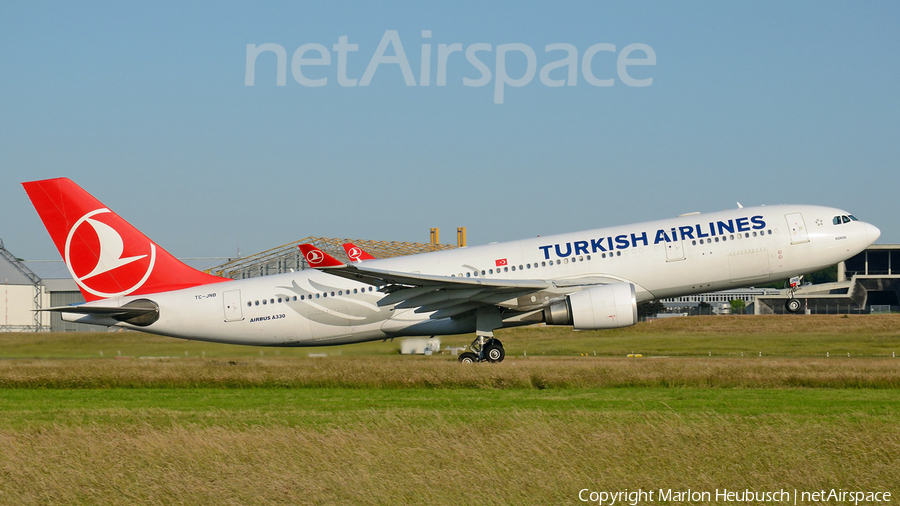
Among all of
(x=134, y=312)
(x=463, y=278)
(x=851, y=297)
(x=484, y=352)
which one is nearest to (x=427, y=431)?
(x=463, y=278)

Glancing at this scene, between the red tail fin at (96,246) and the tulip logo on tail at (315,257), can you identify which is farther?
the red tail fin at (96,246)

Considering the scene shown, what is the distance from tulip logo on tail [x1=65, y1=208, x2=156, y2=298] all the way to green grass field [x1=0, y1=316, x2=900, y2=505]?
2752mm

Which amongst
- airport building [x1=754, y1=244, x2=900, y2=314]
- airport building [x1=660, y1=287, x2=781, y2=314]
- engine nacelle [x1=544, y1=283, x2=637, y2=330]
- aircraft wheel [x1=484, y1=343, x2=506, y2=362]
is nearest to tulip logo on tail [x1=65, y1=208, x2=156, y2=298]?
aircraft wheel [x1=484, y1=343, x2=506, y2=362]

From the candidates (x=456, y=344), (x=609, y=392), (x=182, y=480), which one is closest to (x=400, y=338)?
(x=456, y=344)

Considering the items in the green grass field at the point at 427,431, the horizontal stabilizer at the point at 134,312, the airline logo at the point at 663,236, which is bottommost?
the green grass field at the point at 427,431

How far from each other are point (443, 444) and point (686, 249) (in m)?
16.3

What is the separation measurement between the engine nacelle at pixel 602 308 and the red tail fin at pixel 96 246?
12743 millimetres

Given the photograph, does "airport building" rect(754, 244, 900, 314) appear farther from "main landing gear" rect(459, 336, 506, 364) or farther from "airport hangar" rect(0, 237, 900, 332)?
"main landing gear" rect(459, 336, 506, 364)

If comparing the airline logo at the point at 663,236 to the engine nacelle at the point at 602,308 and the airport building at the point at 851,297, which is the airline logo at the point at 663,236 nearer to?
the engine nacelle at the point at 602,308

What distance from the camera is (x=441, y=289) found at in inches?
984

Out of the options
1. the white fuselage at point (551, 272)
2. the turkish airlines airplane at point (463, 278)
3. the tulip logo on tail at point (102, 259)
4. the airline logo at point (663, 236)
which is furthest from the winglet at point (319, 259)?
the tulip logo on tail at point (102, 259)

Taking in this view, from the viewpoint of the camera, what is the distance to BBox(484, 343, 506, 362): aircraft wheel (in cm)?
2612

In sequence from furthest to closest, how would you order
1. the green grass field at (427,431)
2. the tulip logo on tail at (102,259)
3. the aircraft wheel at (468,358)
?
the tulip logo on tail at (102,259)
the aircraft wheel at (468,358)
the green grass field at (427,431)

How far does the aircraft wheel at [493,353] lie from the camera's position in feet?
85.7
